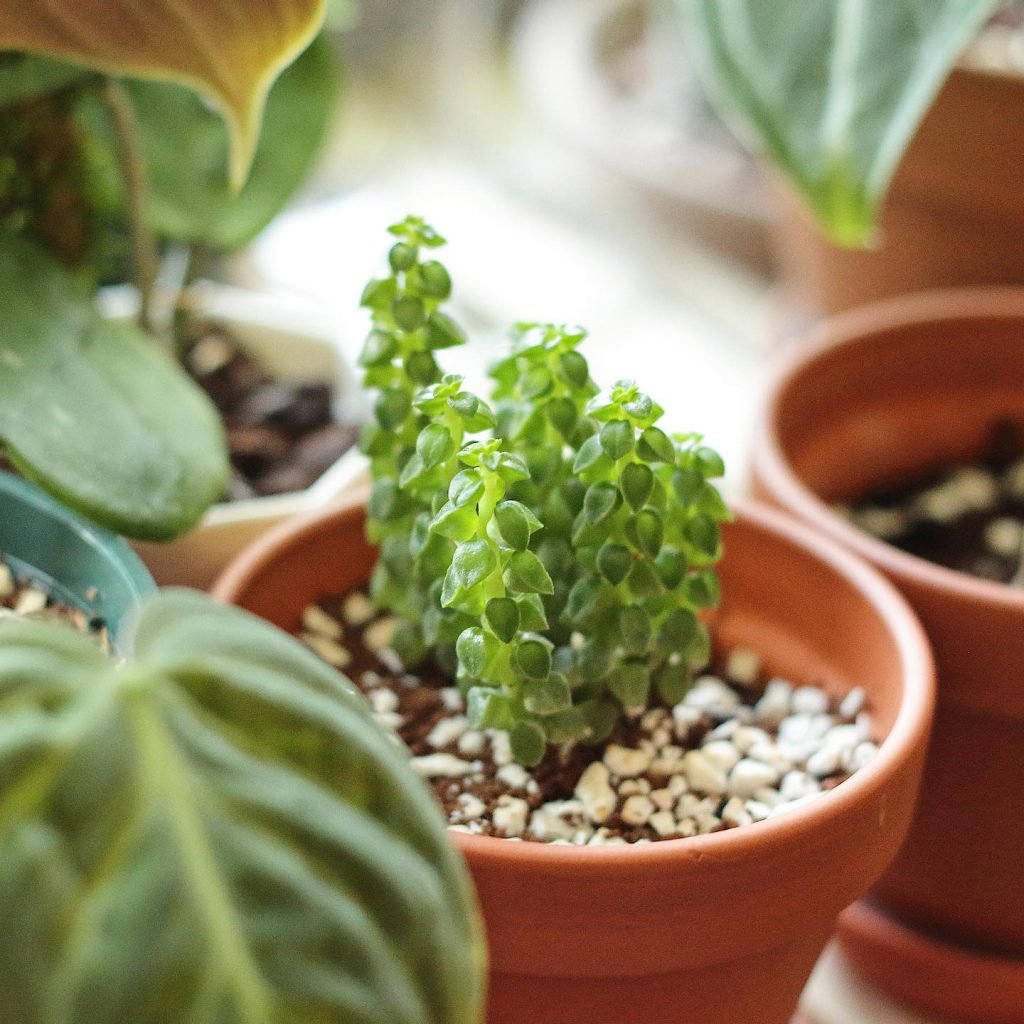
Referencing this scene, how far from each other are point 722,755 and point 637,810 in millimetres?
50

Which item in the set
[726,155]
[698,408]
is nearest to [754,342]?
[698,408]

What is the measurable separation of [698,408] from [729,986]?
0.61m

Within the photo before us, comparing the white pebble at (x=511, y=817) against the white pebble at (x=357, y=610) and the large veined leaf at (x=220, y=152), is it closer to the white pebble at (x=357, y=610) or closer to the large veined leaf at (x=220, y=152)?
the white pebble at (x=357, y=610)

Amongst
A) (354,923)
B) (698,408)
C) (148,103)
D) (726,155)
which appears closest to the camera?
(354,923)

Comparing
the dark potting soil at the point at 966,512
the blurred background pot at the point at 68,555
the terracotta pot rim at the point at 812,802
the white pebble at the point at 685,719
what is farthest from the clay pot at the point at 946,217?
the blurred background pot at the point at 68,555

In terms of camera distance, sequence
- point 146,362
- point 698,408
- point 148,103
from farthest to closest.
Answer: point 698,408
point 148,103
point 146,362

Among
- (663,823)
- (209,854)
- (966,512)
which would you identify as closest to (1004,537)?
(966,512)

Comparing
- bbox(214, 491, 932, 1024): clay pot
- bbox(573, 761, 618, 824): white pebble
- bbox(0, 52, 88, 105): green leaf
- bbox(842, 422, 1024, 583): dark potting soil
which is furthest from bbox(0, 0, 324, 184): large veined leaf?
bbox(842, 422, 1024, 583): dark potting soil

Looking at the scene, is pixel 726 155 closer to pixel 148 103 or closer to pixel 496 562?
pixel 148 103

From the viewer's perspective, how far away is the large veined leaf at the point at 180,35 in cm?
51

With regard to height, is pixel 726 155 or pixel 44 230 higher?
pixel 44 230

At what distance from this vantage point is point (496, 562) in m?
0.44

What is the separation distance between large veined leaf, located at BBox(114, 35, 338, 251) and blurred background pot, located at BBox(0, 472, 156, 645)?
298 millimetres

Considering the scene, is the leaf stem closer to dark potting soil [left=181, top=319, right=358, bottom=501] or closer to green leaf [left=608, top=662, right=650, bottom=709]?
dark potting soil [left=181, top=319, right=358, bottom=501]
